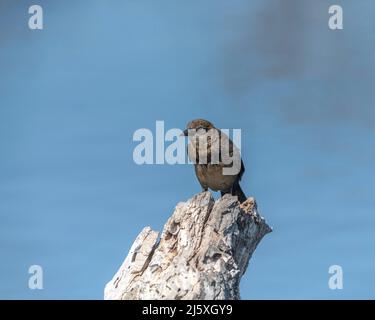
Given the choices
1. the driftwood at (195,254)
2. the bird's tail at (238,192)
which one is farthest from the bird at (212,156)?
the driftwood at (195,254)

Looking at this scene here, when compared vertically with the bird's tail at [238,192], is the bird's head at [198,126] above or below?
above

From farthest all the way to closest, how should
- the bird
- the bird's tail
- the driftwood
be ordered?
A: the bird's tail
the bird
the driftwood

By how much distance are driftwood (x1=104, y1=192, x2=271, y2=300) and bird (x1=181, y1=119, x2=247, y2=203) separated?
1784 millimetres

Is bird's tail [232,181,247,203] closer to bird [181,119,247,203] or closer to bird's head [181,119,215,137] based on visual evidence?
bird [181,119,247,203]

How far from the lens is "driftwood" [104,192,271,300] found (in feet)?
65.4

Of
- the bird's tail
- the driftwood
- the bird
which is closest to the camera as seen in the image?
the driftwood

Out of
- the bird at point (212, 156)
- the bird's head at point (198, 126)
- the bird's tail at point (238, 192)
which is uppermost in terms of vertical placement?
the bird's head at point (198, 126)

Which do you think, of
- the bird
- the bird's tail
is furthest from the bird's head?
the bird's tail

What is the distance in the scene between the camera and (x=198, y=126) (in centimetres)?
2422

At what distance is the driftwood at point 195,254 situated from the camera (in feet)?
65.4

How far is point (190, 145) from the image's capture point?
79.8 feet

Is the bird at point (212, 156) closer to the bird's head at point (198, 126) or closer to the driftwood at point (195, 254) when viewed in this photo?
the bird's head at point (198, 126)
